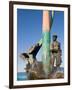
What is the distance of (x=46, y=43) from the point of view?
2.22m

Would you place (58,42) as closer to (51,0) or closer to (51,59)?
(51,59)

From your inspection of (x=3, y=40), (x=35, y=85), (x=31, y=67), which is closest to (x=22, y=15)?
(x=3, y=40)

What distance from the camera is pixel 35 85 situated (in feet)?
7.14

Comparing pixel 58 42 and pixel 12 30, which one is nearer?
pixel 12 30

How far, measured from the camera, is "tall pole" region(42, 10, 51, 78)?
2213 millimetres

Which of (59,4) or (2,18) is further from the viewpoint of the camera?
(59,4)

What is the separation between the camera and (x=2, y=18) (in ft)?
6.96

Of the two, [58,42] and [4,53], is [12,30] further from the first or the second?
[58,42]

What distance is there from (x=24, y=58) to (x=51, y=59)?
9.5 inches

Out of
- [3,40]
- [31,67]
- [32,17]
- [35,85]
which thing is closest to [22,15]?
[32,17]

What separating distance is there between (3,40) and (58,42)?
485mm

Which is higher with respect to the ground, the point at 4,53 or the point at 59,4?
the point at 59,4

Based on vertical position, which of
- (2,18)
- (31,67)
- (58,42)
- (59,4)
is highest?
(59,4)

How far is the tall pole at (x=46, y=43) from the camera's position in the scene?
2.21 meters
